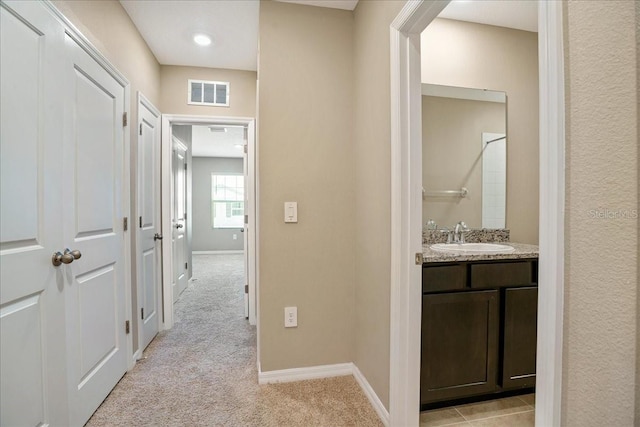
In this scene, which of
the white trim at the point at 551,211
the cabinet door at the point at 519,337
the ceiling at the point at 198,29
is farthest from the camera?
the ceiling at the point at 198,29

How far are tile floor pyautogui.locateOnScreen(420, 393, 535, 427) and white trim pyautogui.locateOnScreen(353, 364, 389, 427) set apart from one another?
226mm

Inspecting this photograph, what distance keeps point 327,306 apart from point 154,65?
267 centimetres

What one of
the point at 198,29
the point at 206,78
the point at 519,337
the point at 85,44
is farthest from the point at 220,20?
the point at 519,337

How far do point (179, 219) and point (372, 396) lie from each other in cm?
307

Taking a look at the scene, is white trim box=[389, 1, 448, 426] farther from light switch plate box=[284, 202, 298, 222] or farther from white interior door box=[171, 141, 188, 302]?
white interior door box=[171, 141, 188, 302]

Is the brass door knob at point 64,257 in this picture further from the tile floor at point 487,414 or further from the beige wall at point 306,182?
the tile floor at point 487,414

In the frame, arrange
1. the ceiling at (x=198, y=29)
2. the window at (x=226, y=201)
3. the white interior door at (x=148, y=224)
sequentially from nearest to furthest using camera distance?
the ceiling at (x=198, y=29) < the white interior door at (x=148, y=224) < the window at (x=226, y=201)

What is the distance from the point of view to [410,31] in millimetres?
1440

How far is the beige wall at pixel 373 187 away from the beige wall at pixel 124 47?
63.2 inches

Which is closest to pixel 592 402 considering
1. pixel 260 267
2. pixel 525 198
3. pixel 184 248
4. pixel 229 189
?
pixel 260 267

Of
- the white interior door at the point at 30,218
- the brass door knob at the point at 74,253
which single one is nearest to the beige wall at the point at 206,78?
the white interior door at the point at 30,218

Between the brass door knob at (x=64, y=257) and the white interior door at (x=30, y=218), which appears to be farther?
the brass door knob at (x=64, y=257)

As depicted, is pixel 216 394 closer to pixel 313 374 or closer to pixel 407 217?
pixel 313 374

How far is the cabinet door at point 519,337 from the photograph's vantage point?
1758mm
